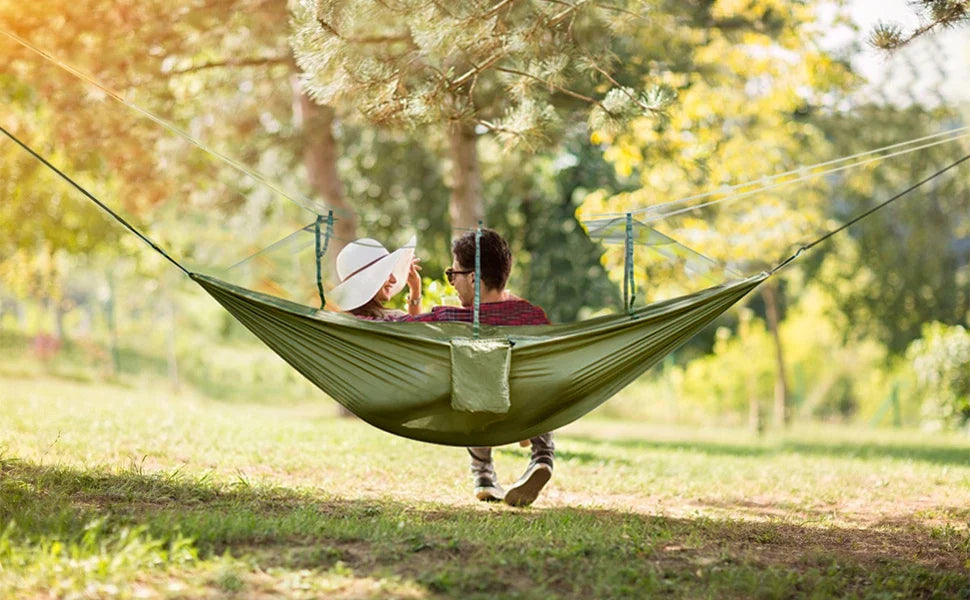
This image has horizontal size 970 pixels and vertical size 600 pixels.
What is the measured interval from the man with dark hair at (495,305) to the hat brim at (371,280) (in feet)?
0.53

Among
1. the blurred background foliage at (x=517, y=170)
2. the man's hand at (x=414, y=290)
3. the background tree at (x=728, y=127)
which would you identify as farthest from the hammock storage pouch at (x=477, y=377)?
the background tree at (x=728, y=127)

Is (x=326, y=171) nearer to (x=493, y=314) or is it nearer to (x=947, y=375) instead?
(x=493, y=314)

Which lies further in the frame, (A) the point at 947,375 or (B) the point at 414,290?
(A) the point at 947,375

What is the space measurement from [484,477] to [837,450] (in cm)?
459

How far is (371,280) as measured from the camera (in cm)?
351

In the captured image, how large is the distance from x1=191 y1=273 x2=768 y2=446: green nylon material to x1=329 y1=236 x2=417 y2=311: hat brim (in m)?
0.31

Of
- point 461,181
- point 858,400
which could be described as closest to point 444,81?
point 461,181

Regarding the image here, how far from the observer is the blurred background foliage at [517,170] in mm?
4410

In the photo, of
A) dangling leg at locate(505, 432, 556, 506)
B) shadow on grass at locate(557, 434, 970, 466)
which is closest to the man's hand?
dangling leg at locate(505, 432, 556, 506)

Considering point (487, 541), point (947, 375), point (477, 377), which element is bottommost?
point (487, 541)

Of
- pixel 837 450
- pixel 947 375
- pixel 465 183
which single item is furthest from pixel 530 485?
pixel 947 375

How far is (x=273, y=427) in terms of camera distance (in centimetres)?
587

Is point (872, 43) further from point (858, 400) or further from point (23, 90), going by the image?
point (858, 400)

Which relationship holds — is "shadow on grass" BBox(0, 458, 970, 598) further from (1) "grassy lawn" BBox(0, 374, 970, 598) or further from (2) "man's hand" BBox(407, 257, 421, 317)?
(2) "man's hand" BBox(407, 257, 421, 317)
